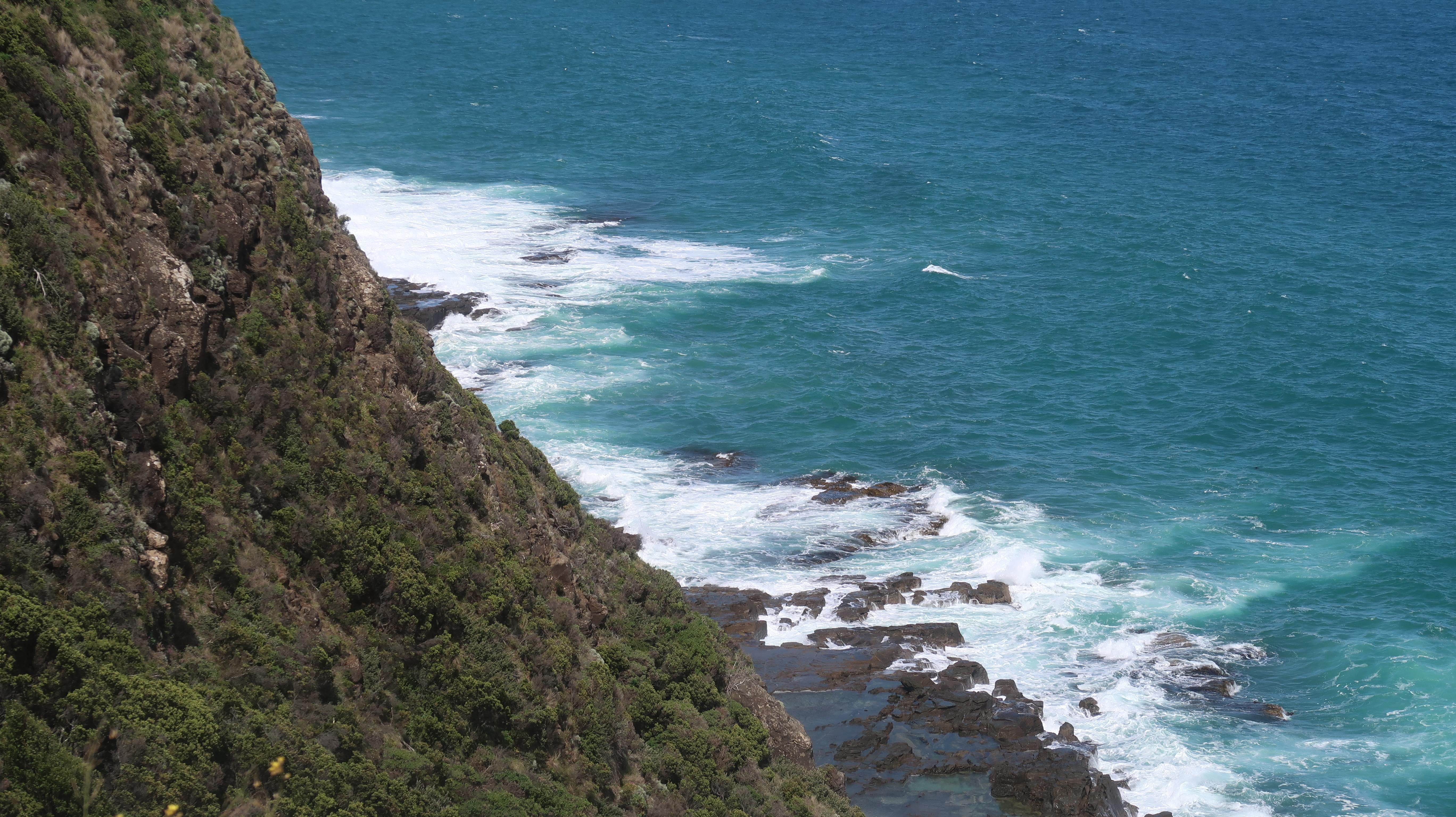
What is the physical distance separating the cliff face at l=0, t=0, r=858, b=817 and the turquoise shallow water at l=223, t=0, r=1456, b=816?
16749 millimetres

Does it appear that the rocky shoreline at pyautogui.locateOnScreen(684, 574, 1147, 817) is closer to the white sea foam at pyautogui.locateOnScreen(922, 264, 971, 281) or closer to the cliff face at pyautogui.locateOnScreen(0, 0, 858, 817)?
the cliff face at pyautogui.locateOnScreen(0, 0, 858, 817)

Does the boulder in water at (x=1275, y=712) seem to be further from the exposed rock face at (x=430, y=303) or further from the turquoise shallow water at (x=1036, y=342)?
the exposed rock face at (x=430, y=303)

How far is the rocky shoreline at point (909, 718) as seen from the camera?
31641 millimetres

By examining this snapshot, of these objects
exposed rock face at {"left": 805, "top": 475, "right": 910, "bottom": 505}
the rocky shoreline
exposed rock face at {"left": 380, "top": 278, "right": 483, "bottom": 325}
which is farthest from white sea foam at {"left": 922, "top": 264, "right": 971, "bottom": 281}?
the rocky shoreline

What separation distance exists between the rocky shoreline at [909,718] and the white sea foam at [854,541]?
0.72 m

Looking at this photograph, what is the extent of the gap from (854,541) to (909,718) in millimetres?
10566

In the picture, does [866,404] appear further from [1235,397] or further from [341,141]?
[341,141]

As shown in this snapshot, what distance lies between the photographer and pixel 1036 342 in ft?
215

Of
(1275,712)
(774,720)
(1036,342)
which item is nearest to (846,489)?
(1275,712)

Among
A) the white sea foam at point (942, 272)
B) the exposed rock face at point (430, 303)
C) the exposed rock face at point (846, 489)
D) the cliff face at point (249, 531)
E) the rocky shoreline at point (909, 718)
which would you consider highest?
the cliff face at point (249, 531)

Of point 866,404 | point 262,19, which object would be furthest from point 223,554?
point 262,19

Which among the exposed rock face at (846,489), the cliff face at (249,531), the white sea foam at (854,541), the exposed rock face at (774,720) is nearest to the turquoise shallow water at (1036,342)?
the white sea foam at (854,541)

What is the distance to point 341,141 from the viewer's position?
99.1 meters

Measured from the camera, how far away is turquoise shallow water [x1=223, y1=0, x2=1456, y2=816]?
131 feet
